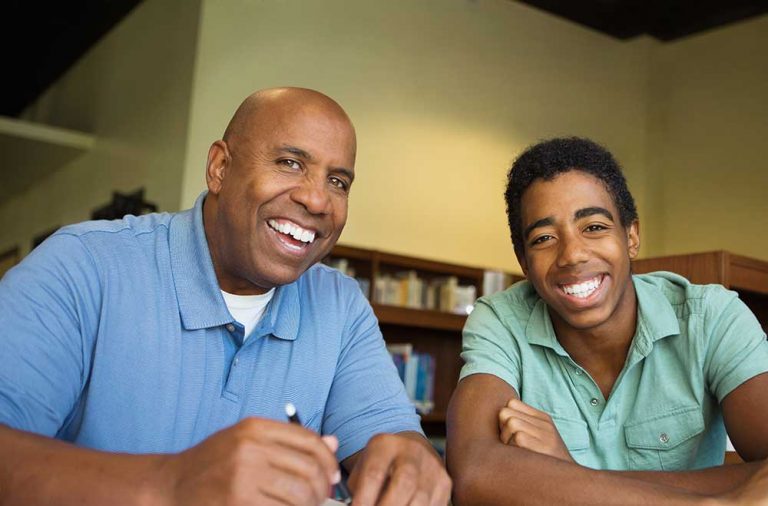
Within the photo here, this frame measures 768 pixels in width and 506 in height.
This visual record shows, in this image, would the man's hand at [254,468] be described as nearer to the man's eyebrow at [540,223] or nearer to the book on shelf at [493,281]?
the man's eyebrow at [540,223]

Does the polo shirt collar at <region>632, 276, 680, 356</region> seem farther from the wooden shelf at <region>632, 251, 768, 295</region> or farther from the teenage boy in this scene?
the wooden shelf at <region>632, 251, 768, 295</region>

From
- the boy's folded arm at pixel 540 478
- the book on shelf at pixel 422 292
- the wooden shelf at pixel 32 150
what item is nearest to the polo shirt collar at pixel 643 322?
the boy's folded arm at pixel 540 478

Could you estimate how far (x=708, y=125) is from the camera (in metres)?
6.11

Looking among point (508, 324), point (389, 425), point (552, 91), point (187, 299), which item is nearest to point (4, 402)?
point (187, 299)

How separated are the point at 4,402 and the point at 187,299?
0.40 meters

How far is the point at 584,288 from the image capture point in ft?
5.56

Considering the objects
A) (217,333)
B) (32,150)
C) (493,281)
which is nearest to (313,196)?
(217,333)

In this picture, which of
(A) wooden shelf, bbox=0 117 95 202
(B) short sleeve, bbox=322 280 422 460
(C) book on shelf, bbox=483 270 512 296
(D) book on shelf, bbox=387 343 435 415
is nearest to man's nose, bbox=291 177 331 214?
(B) short sleeve, bbox=322 280 422 460

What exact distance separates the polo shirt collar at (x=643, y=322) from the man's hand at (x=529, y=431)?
29cm

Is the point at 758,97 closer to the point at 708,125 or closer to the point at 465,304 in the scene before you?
the point at 708,125

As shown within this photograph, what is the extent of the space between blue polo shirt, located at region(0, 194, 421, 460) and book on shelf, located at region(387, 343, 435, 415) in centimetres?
326

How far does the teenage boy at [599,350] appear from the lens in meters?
1.58

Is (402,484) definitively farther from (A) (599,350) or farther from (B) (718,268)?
(B) (718,268)

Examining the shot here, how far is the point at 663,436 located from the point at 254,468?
44.3 inches
